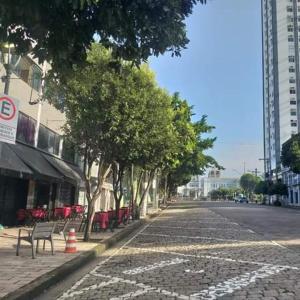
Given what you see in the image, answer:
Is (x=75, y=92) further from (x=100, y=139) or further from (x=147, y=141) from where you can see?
(x=147, y=141)

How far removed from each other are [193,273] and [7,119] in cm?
500

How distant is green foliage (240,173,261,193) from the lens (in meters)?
161

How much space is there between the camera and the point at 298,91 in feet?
381

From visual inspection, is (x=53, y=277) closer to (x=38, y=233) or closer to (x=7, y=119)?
(x=38, y=233)

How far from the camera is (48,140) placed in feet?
90.3

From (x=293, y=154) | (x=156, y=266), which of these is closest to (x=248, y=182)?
(x=293, y=154)

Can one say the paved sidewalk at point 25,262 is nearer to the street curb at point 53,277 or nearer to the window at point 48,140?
the street curb at point 53,277

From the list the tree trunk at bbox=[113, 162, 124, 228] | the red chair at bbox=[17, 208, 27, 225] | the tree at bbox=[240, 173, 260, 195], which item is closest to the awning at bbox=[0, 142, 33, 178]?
the red chair at bbox=[17, 208, 27, 225]

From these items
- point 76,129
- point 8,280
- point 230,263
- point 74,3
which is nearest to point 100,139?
point 76,129

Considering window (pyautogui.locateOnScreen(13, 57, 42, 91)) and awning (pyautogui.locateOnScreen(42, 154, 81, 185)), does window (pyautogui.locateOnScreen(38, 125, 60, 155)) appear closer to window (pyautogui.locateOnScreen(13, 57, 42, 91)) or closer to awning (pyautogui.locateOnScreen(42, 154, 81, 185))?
awning (pyautogui.locateOnScreen(42, 154, 81, 185))

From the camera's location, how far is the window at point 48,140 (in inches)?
1023

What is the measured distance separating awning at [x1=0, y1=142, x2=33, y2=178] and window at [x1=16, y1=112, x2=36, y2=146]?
3.35m

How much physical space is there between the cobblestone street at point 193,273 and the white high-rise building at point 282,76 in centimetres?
10252

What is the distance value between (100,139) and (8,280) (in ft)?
27.6
